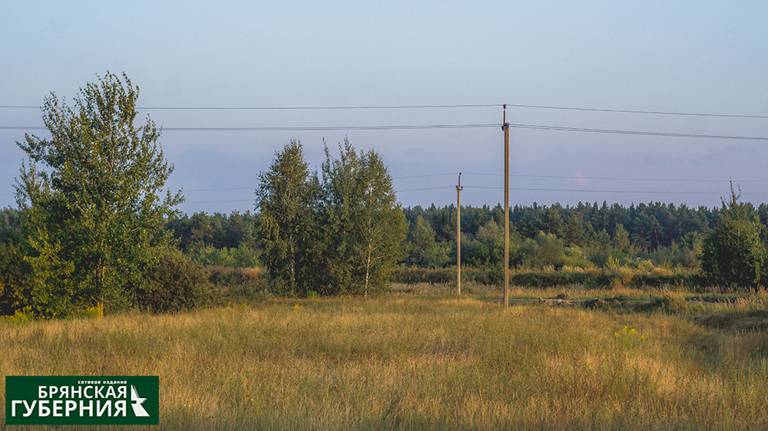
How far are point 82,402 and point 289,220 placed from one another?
3007 centimetres

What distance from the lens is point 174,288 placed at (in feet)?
89.7

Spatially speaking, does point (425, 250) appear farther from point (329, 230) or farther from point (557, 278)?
point (329, 230)

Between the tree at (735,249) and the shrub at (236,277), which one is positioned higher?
the tree at (735,249)

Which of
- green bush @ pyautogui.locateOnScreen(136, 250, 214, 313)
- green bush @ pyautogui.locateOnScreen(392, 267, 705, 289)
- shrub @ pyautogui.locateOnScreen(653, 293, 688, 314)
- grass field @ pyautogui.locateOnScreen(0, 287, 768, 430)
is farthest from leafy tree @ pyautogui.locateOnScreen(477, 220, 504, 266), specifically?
grass field @ pyautogui.locateOnScreen(0, 287, 768, 430)

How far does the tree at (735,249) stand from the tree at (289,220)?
Result: 23569 millimetres

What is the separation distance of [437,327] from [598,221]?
10831 cm

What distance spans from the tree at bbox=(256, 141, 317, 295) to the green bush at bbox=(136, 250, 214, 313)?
32.4ft

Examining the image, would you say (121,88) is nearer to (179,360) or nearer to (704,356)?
(179,360)

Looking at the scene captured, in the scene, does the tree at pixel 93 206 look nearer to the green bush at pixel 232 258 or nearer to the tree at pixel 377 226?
the tree at pixel 377 226

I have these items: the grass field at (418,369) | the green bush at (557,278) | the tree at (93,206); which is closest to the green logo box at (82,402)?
the grass field at (418,369)

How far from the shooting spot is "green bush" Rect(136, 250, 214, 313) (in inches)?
1061

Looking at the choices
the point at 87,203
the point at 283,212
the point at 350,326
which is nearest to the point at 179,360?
the point at 350,326

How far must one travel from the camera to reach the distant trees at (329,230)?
38156 mm

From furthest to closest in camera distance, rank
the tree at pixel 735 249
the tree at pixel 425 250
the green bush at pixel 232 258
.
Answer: the tree at pixel 425 250 < the green bush at pixel 232 258 < the tree at pixel 735 249
